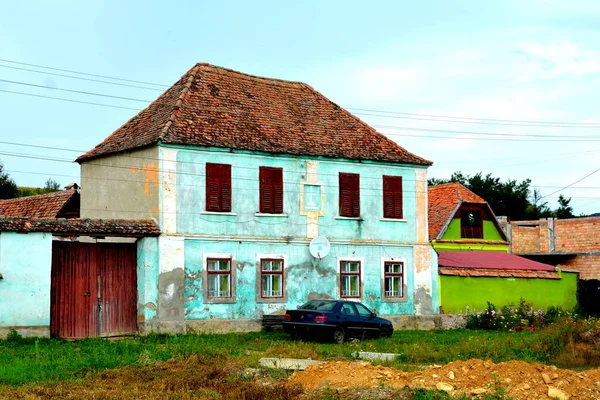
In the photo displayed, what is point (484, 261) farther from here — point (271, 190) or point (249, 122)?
point (249, 122)

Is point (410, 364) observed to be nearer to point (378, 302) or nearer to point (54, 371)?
point (54, 371)

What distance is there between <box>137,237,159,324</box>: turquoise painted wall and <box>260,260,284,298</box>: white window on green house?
412 cm

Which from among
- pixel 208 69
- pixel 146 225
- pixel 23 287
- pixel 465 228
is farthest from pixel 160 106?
pixel 465 228

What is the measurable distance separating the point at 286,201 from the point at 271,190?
0.72 metres

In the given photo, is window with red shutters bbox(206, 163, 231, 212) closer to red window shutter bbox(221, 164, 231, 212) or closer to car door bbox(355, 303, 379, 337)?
red window shutter bbox(221, 164, 231, 212)

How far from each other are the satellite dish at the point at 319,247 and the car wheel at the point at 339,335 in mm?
5188

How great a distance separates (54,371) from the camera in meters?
17.6

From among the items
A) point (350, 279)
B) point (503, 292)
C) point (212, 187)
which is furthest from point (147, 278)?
point (503, 292)

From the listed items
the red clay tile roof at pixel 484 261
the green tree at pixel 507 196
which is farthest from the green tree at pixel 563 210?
the red clay tile roof at pixel 484 261

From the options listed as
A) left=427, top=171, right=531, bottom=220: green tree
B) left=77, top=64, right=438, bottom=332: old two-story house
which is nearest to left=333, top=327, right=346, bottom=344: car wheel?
left=77, top=64, right=438, bottom=332: old two-story house

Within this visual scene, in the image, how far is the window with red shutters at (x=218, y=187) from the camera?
29234mm

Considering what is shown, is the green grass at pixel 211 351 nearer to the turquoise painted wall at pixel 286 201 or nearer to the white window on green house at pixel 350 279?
the turquoise painted wall at pixel 286 201

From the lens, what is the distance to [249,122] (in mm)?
31312

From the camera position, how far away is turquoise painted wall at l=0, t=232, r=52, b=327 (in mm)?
24625
